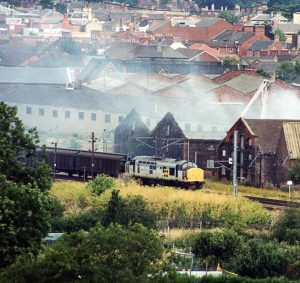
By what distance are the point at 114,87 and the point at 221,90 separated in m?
5.67

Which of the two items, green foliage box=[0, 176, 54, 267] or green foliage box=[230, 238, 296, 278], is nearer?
green foliage box=[0, 176, 54, 267]

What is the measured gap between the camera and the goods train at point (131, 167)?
33844 millimetres

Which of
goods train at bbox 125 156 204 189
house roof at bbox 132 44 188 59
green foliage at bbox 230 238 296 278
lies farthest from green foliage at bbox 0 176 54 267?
house roof at bbox 132 44 188 59

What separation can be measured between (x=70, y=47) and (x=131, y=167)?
4065cm

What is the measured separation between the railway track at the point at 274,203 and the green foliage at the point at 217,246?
471cm

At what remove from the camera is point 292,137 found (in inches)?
1357

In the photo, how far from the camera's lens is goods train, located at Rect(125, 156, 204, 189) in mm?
33688

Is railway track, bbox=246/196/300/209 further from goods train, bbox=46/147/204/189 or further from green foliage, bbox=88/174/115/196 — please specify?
green foliage, bbox=88/174/115/196

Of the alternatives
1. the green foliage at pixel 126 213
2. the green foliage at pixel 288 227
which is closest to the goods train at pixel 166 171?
the green foliage at pixel 126 213

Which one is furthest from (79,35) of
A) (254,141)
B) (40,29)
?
(254,141)

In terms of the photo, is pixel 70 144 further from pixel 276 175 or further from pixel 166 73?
pixel 166 73

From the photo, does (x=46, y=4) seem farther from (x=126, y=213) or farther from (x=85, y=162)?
(x=126, y=213)

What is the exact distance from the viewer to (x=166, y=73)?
58438mm

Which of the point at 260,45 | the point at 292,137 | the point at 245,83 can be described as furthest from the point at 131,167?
the point at 260,45
